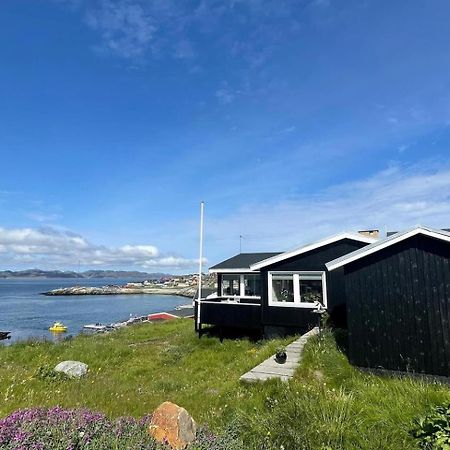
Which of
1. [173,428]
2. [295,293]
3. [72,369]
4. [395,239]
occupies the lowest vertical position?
[72,369]

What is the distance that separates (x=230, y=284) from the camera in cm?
2188

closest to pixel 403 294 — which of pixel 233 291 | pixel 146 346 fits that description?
pixel 233 291

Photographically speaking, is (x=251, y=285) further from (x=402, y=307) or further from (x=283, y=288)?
(x=402, y=307)

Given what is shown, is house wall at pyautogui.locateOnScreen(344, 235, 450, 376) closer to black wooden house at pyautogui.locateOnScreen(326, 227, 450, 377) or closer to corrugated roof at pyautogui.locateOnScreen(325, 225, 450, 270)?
black wooden house at pyautogui.locateOnScreen(326, 227, 450, 377)

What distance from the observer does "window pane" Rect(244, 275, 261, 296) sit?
20781 mm

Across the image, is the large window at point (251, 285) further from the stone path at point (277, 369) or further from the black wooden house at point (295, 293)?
the stone path at point (277, 369)

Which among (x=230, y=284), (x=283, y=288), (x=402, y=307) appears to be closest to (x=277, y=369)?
(x=402, y=307)

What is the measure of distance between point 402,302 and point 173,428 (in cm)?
778

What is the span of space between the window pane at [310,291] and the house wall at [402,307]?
18.8ft

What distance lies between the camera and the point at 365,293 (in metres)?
10.7

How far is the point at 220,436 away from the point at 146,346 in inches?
625

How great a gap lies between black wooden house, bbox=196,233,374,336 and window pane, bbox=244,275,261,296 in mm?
2634

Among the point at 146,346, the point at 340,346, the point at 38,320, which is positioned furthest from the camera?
the point at 38,320

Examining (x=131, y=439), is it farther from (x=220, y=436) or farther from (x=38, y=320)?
(x=38, y=320)
